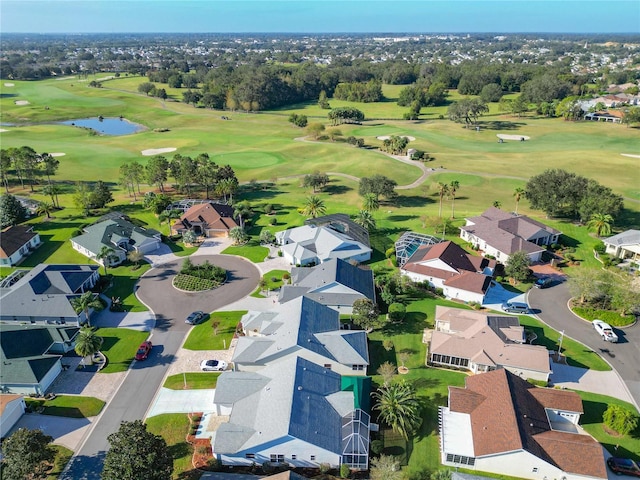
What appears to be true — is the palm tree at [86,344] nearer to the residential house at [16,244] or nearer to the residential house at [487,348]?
the residential house at [16,244]

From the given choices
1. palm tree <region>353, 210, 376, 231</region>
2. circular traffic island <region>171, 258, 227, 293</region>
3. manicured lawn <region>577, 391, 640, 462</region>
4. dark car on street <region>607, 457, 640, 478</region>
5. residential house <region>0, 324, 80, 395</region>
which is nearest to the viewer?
dark car on street <region>607, 457, 640, 478</region>

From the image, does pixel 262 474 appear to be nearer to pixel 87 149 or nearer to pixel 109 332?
pixel 109 332

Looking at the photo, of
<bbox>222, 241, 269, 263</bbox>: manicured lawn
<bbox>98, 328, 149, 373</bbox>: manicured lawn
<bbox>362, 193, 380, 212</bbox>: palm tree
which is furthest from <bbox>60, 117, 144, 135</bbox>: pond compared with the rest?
<bbox>98, 328, 149, 373</bbox>: manicured lawn

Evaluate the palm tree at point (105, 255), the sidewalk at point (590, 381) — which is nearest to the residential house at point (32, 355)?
the palm tree at point (105, 255)

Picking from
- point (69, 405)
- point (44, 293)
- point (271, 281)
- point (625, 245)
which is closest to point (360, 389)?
point (271, 281)

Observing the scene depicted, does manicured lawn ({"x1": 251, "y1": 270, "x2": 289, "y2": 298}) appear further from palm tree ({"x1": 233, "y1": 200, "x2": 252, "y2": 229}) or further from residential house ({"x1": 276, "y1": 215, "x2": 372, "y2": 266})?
palm tree ({"x1": 233, "y1": 200, "x2": 252, "y2": 229})

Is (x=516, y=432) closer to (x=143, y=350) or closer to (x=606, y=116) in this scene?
(x=143, y=350)

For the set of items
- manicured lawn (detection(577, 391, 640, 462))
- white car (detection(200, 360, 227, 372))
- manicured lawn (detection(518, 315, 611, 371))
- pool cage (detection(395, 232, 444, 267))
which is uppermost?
pool cage (detection(395, 232, 444, 267))
